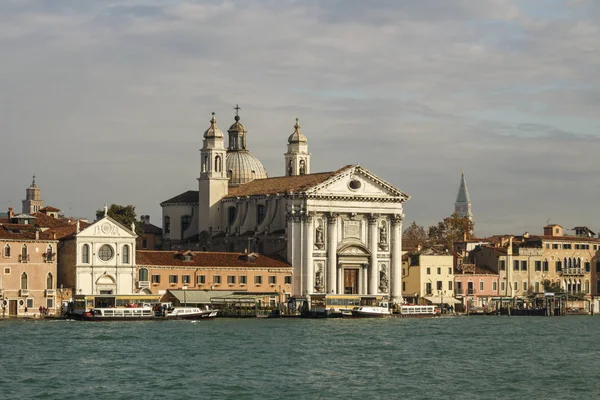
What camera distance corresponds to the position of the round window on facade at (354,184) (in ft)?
294

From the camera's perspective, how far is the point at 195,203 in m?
98.6

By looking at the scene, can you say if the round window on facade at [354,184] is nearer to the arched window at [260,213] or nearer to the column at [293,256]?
the column at [293,256]

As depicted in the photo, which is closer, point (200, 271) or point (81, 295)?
point (81, 295)

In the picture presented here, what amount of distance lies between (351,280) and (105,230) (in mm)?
17647

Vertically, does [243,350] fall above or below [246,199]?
below

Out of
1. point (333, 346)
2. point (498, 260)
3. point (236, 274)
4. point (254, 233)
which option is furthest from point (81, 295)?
point (498, 260)

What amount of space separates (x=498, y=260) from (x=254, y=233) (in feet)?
63.7

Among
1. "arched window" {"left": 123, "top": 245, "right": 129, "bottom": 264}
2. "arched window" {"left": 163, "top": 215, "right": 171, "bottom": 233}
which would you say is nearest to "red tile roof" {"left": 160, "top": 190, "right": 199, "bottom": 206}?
"arched window" {"left": 163, "top": 215, "right": 171, "bottom": 233}

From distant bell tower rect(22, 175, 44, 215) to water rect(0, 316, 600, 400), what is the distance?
60496mm

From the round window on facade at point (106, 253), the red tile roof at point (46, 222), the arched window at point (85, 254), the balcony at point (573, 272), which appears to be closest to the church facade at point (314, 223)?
the red tile roof at point (46, 222)

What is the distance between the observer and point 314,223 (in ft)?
290

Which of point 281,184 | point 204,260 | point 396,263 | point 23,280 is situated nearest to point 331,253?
point 396,263

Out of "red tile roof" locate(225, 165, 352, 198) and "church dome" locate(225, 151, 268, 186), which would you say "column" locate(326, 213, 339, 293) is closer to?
"red tile roof" locate(225, 165, 352, 198)

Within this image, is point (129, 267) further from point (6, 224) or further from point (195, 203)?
point (195, 203)
